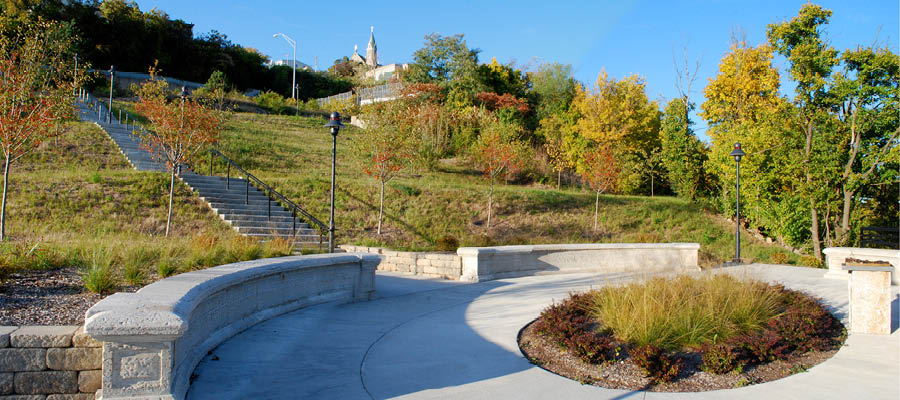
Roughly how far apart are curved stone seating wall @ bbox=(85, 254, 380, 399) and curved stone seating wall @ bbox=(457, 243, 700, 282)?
Answer: 427cm

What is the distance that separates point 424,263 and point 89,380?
914 cm

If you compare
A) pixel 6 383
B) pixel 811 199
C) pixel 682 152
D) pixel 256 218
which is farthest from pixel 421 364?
pixel 682 152

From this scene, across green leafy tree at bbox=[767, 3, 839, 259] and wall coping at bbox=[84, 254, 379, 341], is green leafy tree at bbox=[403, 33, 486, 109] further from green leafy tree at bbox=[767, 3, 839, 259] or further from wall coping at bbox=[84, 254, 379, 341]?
wall coping at bbox=[84, 254, 379, 341]

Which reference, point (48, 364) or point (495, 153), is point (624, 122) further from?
point (48, 364)

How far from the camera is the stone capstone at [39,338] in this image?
12.9 feet

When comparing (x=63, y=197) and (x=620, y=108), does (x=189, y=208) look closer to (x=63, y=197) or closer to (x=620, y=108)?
(x=63, y=197)

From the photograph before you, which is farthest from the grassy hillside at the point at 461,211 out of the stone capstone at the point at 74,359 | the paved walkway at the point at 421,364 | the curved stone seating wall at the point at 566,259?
the stone capstone at the point at 74,359

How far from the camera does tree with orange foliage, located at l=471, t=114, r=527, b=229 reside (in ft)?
75.3

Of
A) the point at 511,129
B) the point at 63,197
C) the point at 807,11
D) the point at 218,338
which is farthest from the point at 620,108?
the point at 218,338

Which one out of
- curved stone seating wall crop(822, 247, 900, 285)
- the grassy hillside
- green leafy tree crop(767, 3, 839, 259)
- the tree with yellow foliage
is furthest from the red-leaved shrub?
the tree with yellow foliage

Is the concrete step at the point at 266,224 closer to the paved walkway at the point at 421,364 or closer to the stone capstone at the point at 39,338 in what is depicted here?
the paved walkway at the point at 421,364

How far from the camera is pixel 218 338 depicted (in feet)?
18.5

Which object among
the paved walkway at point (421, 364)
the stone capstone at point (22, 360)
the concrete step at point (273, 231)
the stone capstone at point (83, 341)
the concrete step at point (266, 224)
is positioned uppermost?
the concrete step at point (266, 224)

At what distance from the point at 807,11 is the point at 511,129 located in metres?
15.7
